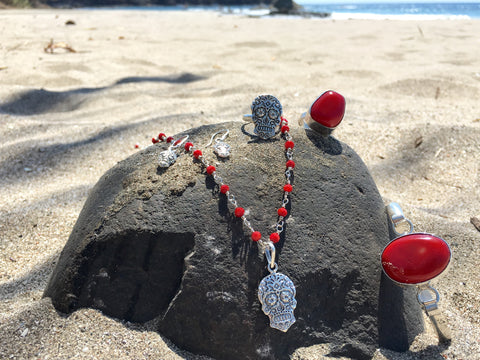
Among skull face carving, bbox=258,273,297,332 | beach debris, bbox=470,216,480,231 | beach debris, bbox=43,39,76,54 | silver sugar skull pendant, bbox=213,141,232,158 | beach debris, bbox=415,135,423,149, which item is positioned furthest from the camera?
beach debris, bbox=43,39,76,54

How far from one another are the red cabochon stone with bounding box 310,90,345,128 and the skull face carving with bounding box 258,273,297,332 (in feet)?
2.34

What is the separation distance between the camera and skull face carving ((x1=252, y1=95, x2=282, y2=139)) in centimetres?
170

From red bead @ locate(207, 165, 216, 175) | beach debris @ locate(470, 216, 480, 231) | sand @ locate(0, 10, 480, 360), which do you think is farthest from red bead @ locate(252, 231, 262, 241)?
beach debris @ locate(470, 216, 480, 231)

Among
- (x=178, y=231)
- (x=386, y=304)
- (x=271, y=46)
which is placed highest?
(x=178, y=231)

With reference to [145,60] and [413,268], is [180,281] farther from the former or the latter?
[145,60]

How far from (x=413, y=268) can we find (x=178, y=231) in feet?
2.72

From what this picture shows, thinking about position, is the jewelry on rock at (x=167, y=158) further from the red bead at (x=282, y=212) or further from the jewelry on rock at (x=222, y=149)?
the red bead at (x=282, y=212)

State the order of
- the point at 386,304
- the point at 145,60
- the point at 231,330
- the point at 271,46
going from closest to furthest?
the point at 231,330, the point at 386,304, the point at 145,60, the point at 271,46

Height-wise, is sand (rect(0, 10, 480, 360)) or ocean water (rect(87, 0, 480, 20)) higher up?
sand (rect(0, 10, 480, 360))

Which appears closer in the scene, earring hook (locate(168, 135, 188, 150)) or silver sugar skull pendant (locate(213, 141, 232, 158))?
silver sugar skull pendant (locate(213, 141, 232, 158))

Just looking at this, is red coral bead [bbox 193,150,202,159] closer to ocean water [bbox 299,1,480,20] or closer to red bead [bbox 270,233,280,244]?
red bead [bbox 270,233,280,244]

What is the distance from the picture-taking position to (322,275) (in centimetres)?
143

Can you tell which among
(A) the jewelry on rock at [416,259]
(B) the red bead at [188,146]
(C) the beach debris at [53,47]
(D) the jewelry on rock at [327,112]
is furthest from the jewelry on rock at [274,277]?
(C) the beach debris at [53,47]

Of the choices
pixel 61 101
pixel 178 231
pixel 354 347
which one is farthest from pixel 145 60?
pixel 354 347
